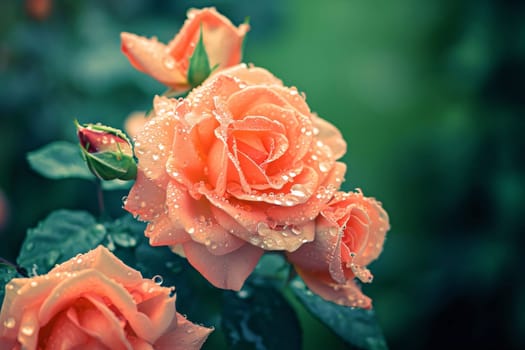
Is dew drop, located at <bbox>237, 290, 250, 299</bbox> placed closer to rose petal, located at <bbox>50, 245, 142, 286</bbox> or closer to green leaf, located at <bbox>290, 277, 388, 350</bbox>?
green leaf, located at <bbox>290, 277, 388, 350</bbox>

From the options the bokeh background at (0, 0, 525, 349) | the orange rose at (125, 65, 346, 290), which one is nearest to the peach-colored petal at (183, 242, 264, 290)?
the orange rose at (125, 65, 346, 290)

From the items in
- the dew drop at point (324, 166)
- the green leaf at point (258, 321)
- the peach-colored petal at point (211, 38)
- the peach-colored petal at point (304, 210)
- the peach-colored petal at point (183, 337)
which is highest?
the peach-colored petal at point (211, 38)

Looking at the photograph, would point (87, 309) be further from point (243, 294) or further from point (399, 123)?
point (399, 123)

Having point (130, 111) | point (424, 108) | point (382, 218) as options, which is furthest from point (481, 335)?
point (382, 218)

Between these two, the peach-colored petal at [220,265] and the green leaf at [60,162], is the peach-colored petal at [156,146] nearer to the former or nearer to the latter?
the peach-colored petal at [220,265]

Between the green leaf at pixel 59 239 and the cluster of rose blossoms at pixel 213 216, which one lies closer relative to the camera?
the cluster of rose blossoms at pixel 213 216

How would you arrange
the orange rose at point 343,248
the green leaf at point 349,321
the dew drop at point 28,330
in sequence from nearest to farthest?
the dew drop at point 28,330 → the orange rose at point 343,248 → the green leaf at point 349,321

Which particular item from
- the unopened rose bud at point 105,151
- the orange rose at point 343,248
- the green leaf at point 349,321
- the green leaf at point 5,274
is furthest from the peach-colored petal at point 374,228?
the green leaf at point 5,274
